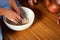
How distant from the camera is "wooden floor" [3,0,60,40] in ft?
2.30

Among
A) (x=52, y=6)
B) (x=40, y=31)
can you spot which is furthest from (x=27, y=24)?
(x=52, y=6)

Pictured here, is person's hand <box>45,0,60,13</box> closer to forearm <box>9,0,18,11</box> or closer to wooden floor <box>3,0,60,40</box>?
wooden floor <box>3,0,60,40</box>

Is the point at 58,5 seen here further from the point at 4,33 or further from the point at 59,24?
the point at 4,33

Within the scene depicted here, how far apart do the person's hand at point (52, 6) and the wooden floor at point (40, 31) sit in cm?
3

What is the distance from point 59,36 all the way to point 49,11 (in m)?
0.20

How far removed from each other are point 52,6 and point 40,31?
181mm

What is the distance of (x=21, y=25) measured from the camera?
701 millimetres

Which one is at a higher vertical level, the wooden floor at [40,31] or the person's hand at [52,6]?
the person's hand at [52,6]

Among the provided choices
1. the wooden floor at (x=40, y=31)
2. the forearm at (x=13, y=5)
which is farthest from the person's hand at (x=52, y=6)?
the forearm at (x=13, y=5)

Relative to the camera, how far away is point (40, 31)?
0.73m

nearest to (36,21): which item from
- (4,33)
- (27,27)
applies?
(27,27)

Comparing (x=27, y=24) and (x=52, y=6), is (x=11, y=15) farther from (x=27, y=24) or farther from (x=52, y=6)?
(x=52, y=6)

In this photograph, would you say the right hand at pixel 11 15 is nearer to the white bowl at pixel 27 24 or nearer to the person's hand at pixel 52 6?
the white bowl at pixel 27 24

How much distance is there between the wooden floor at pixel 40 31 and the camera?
70cm
